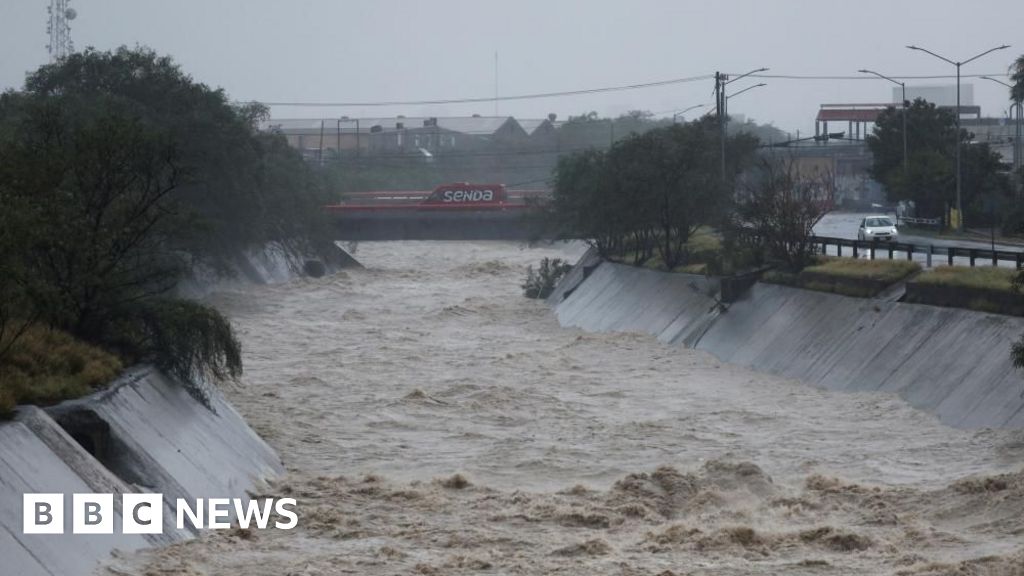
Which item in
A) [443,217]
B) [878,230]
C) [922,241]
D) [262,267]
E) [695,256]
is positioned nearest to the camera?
[695,256]

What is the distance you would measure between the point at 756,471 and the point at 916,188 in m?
56.0

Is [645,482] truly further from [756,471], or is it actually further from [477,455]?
[477,455]

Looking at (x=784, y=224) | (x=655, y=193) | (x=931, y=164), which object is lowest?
(x=784, y=224)

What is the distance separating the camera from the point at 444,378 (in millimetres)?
40719

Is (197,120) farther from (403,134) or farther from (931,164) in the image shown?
(403,134)

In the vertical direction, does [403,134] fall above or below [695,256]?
above

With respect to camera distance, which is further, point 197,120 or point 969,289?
point 197,120

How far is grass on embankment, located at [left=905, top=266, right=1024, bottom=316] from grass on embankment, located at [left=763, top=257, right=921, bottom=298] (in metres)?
1.96

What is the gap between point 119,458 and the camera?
21891 mm

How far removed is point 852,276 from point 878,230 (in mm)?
25219

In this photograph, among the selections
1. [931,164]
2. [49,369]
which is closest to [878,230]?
[931,164]

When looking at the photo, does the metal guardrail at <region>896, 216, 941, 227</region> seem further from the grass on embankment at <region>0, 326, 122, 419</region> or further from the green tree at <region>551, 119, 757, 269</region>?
the grass on embankment at <region>0, 326, 122, 419</region>

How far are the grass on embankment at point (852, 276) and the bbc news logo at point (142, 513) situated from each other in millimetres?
22554

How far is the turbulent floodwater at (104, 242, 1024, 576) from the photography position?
65.7ft
